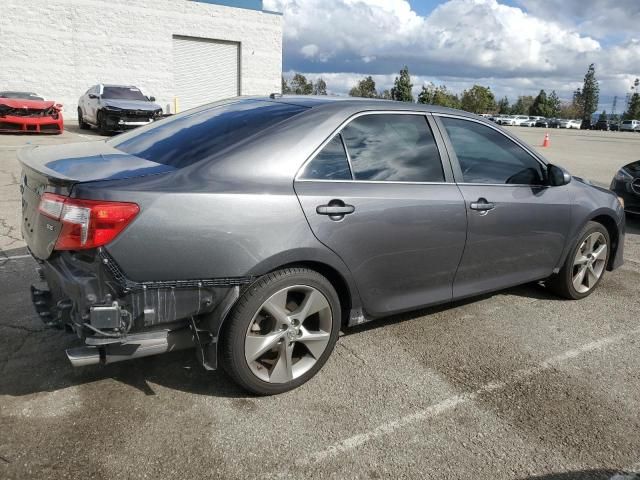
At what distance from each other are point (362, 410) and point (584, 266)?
2.78 metres

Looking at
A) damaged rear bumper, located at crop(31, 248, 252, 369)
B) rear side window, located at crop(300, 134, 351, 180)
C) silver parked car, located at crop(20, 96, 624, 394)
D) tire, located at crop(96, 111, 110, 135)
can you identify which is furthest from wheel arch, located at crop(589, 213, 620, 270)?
tire, located at crop(96, 111, 110, 135)

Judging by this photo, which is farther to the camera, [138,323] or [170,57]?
[170,57]

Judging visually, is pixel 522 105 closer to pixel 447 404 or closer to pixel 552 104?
pixel 552 104

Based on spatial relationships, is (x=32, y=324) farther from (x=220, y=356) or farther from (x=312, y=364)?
(x=312, y=364)

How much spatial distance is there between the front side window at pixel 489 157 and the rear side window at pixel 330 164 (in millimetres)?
956

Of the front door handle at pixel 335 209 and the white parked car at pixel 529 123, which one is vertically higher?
the white parked car at pixel 529 123

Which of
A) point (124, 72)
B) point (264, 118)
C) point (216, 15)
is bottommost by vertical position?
point (264, 118)

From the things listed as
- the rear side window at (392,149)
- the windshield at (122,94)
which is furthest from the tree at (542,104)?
the rear side window at (392,149)

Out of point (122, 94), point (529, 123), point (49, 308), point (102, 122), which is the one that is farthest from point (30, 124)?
point (529, 123)

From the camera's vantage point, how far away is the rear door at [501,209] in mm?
3549

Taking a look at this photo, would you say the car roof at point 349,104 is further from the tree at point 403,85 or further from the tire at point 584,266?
the tree at point 403,85

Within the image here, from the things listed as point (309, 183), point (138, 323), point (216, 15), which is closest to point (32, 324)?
point (138, 323)

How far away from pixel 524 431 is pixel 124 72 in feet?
89.5

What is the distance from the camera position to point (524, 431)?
8.79 feet
